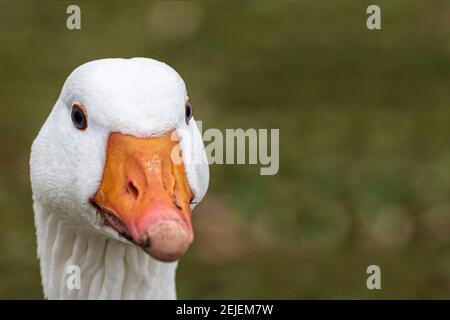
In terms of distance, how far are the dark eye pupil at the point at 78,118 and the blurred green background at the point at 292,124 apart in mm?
2670

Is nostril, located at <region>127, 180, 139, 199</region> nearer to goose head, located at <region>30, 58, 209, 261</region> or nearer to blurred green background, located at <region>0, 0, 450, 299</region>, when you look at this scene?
goose head, located at <region>30, 58, 209, 261</region>

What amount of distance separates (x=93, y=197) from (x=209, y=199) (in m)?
3.08

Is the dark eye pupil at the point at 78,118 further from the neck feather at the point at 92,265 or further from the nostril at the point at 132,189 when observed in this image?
the neck feather at the point at 92,265

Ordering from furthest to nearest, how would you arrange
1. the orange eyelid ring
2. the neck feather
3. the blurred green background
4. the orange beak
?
the blurred green background → the neck feather → the orange eyelid ring → the orange beak

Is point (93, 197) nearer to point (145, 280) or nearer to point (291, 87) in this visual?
point (145, 280)

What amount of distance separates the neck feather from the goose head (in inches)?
8.7

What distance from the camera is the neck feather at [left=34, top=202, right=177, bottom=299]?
319 centimetres

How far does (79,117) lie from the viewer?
9.36 feet

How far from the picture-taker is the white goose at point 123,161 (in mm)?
2523

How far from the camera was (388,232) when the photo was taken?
18.7 feet

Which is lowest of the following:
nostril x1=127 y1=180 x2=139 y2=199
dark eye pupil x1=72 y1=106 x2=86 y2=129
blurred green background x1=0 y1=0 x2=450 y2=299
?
nostril x1=127 y1=180 x2=139 y2=199

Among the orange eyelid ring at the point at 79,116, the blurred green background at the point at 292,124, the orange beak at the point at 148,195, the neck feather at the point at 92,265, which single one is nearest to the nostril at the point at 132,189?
the orange beak at the point at 148,195

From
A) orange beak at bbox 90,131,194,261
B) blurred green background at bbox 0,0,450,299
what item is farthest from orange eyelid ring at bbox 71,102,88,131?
blurred green background at bbox 0,0,450,299

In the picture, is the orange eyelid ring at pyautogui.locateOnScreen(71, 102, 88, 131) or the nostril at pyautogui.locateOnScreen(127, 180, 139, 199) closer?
the nostril at pyautogui.locateOnScreen(127, 180, 139, 199)
